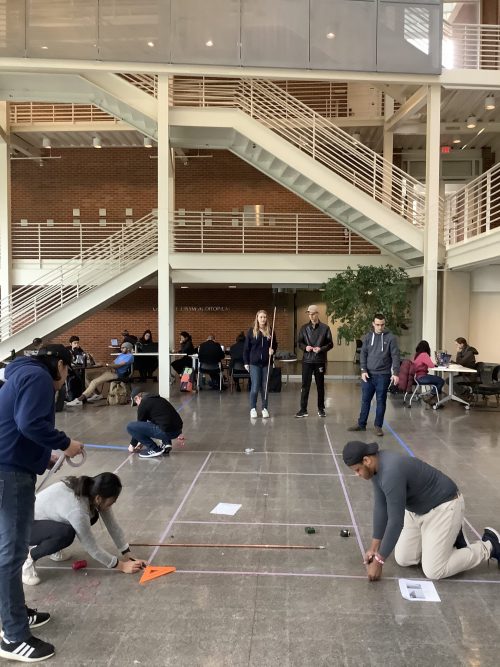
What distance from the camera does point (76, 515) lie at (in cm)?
353

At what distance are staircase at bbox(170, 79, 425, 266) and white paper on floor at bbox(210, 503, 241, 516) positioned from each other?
27.0 ft

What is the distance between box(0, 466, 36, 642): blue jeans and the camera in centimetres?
277

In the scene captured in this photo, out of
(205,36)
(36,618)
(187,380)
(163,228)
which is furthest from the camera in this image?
(187,380)

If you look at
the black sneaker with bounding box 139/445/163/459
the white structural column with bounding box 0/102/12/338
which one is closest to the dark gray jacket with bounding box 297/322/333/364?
the black sneaker with bounding box 139/445/163/459

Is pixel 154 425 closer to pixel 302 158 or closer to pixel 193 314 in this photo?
pixel 302 158

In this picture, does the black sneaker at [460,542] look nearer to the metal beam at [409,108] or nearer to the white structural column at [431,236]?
the white structural column at [431,236]

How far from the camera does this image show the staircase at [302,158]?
38.4 ft

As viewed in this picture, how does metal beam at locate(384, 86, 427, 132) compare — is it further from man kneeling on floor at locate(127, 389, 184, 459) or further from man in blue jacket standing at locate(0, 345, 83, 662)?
man in blue jacket standing at locate(0, 345, 83, 662)

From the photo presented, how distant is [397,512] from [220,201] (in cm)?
1577

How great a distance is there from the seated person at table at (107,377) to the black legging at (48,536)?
735cm

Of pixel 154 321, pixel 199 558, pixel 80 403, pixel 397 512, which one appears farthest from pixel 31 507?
pixel 154 321

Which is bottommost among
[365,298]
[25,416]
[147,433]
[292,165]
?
[147,433]

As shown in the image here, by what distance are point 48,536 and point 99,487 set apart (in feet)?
1.87

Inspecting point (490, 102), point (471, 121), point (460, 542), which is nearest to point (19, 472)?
point (460, 542)
